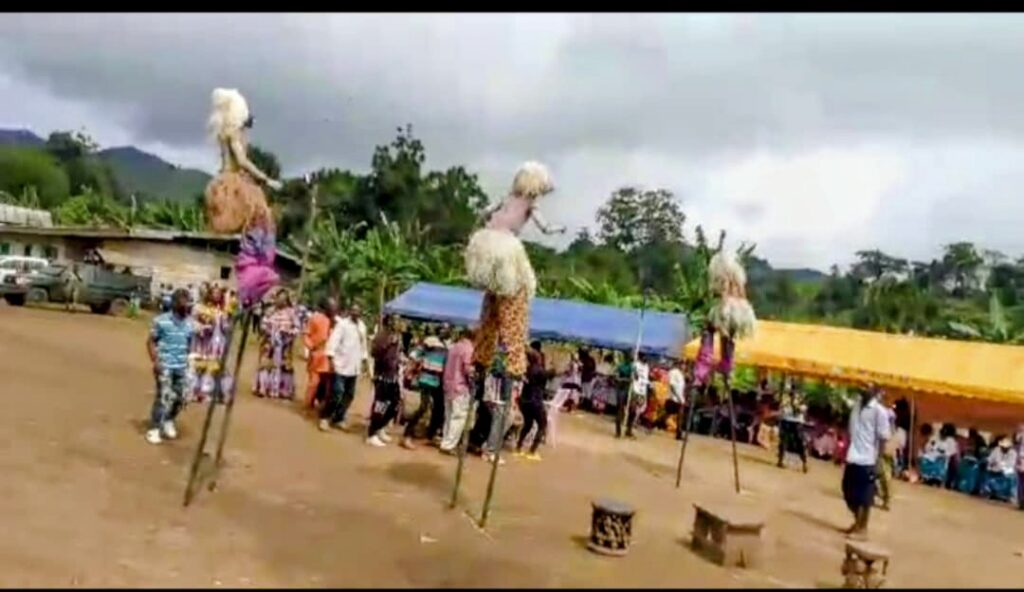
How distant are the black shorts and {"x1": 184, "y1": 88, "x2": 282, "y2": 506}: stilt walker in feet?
20.0

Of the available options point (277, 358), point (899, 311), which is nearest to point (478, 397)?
point (277, 358)

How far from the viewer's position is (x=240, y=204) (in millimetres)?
8359

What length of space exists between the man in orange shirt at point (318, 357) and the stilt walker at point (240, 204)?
5067mm

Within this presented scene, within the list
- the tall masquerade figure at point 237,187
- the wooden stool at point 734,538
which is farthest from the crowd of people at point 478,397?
the wooden stool at point 734,538

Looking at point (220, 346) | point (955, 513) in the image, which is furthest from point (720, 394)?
point (220, 346)

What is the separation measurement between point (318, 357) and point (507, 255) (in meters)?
5.75

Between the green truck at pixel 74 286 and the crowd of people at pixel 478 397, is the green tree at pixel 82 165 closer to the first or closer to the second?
the green truck at pixel 74 286

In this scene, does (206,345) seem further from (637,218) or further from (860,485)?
(637,218)

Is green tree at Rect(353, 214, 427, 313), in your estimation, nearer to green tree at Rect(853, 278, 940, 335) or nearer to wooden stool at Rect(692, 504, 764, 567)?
green tree at Rect(853, 278, 940, 335)

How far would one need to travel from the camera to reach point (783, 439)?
16984mm

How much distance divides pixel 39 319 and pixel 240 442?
50.0 feet

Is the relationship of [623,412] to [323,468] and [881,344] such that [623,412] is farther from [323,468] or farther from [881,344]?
[323,468]
